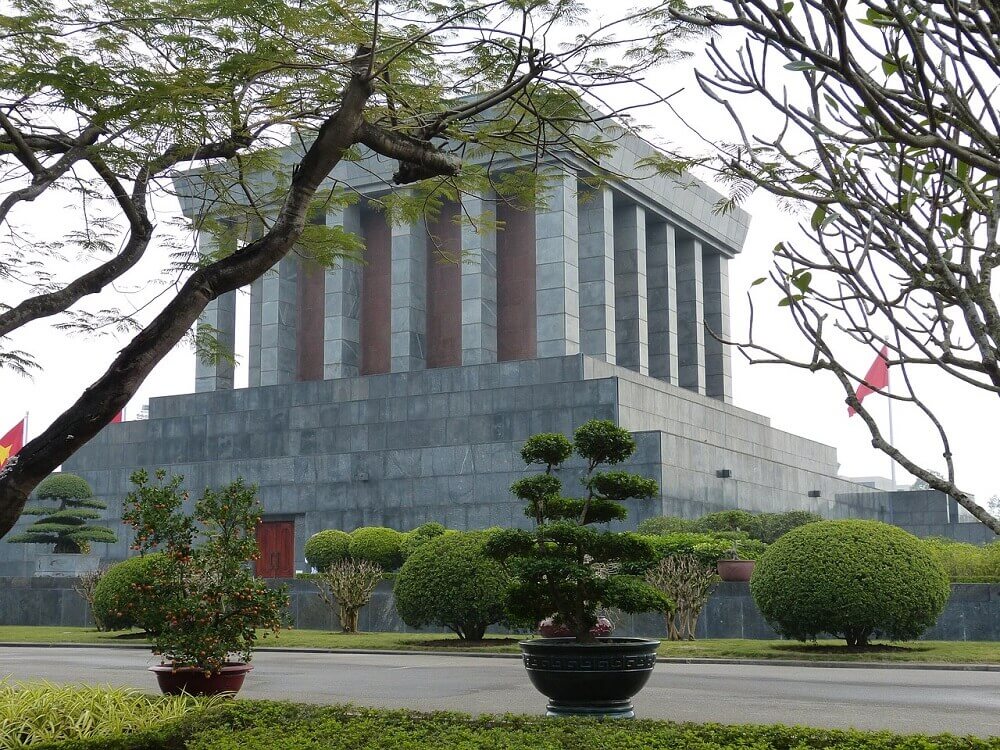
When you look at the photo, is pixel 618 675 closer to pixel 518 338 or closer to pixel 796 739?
pixel 796 739

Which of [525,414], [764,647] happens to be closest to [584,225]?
[525,414]

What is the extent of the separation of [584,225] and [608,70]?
115 feet

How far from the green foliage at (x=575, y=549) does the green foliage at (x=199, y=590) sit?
→ 2675 millimetres

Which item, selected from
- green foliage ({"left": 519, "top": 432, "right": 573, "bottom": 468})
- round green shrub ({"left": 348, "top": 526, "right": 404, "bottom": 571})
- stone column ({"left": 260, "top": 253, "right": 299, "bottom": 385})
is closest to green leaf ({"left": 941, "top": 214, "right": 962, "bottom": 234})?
green foliage ({"left": 519, "top": 432, "right": 573, "bottom": 468})

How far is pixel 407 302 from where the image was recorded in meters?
45.2

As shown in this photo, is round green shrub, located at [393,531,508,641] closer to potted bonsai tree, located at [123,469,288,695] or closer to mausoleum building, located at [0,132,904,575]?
potted bonsai tree, located at [123,469,288,695]

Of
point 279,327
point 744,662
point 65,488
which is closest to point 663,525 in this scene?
point 744,662

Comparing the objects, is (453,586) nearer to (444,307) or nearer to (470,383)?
(470,383)

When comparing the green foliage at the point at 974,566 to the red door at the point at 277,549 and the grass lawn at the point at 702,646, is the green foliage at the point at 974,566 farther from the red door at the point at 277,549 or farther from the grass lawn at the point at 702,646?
the red door at the point at 277,549

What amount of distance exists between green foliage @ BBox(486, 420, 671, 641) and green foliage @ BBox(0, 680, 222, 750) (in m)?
3.39

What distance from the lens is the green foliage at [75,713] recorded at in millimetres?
9141

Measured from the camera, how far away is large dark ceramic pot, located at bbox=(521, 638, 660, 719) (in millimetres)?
10625

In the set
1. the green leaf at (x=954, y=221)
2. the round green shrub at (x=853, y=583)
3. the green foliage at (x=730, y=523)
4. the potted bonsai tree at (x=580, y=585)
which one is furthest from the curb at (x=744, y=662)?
the green leaf at (x=954, y=221)

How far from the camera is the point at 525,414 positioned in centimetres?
3812
